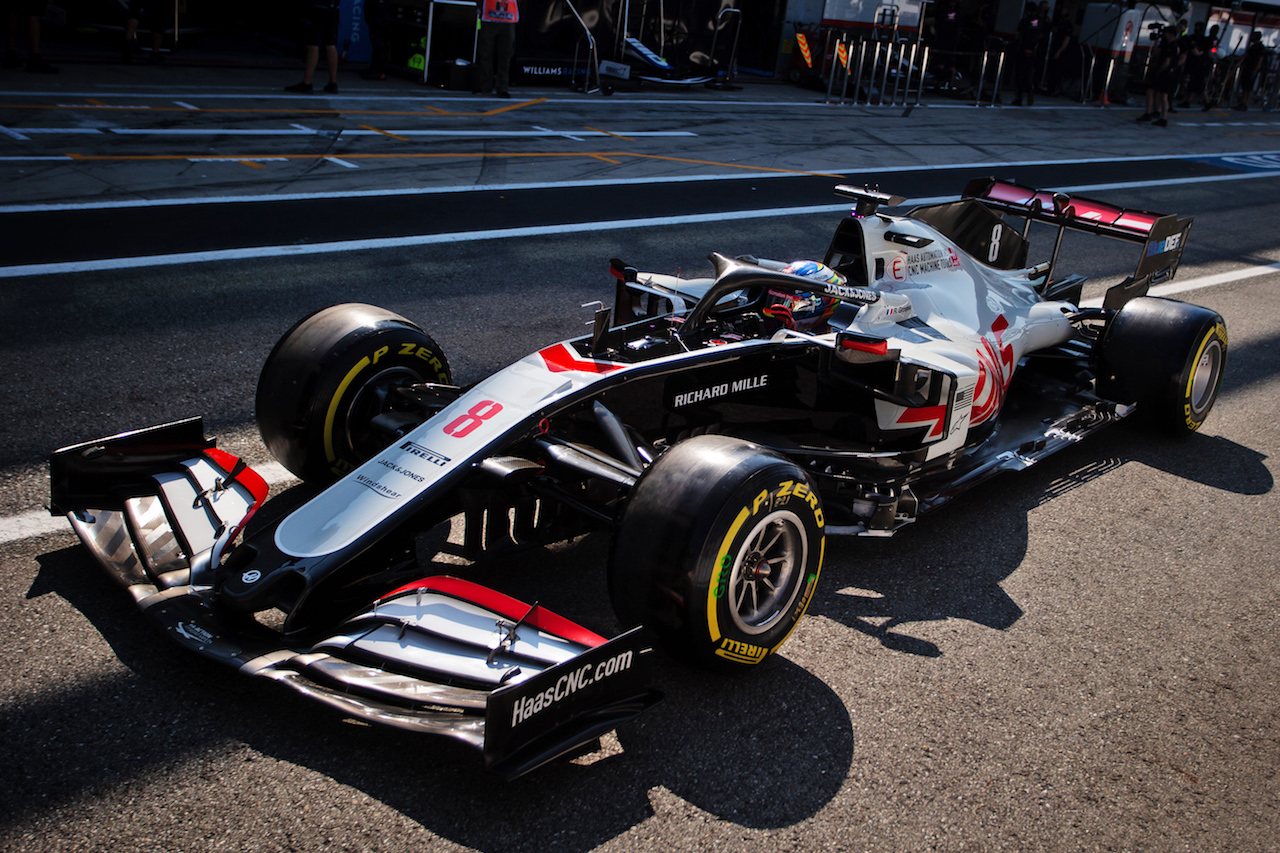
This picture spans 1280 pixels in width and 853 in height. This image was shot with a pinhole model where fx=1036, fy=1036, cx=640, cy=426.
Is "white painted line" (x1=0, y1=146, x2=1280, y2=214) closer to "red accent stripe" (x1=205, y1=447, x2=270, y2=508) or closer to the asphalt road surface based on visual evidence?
the asphalt road surface

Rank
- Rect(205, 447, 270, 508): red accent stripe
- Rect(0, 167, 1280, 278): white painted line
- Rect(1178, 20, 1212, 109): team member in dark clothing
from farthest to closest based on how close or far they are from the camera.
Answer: Rect(1178, 20, 1212, 109): team member in dark clothing
Rect(0, 167, 1280, 278): white painted line
Rect(205, 447, 270, 508): red accent stripe

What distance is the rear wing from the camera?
6281mm

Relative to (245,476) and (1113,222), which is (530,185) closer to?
(1113,222)

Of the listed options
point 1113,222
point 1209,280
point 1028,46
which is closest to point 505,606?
point 1113,222

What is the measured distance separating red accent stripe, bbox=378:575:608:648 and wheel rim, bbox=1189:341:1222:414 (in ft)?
14.0

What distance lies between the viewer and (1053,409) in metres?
5.66

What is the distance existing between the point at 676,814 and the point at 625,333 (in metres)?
2.06

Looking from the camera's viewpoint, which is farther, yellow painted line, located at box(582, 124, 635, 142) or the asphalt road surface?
yellow painted line, located at box(582, 124, 635, 142)

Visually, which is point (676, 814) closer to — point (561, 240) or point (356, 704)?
point (356, 704)

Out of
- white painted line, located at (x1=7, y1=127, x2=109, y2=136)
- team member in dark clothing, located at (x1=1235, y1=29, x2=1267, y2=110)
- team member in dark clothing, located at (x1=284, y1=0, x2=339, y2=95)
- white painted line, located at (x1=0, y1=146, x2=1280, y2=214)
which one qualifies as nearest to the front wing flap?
white painted line, located at (x1=0, y1=146, x2=1280, y2=214)

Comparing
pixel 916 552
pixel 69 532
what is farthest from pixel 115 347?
pixel 916 552

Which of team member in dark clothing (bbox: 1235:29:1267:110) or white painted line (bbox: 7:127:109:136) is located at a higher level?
team member in dark clothing (bbox: 1235:29:1267:110)

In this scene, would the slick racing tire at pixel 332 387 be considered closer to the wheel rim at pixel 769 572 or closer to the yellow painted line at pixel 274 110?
the wheel rim at pixel 769 572

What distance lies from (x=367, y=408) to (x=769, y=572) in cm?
181
